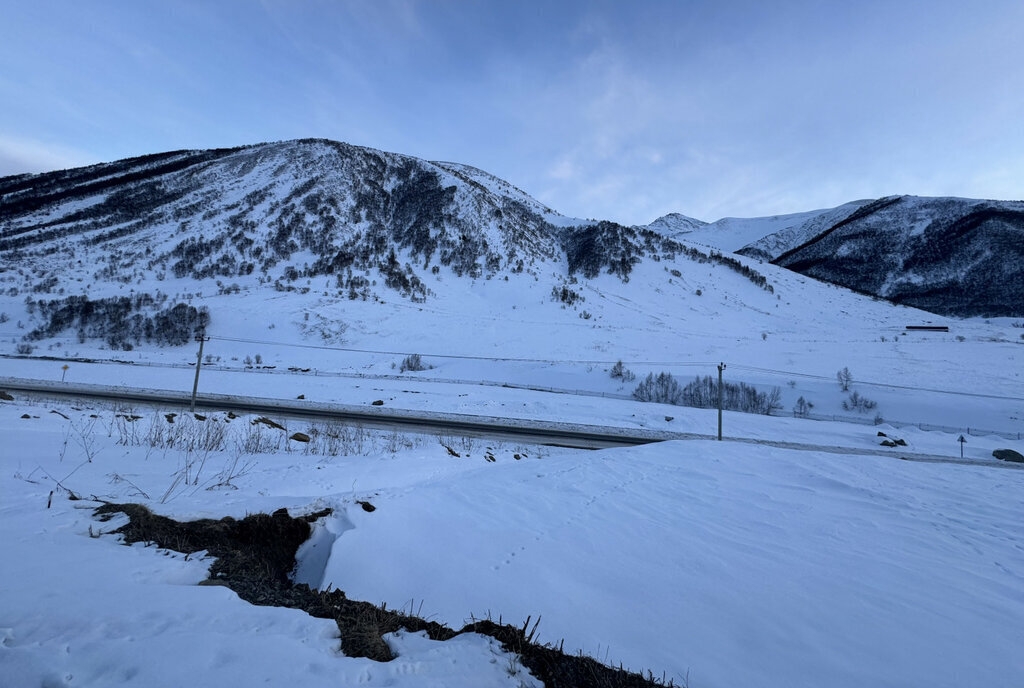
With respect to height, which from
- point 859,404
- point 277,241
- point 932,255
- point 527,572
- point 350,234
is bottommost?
point 527,572

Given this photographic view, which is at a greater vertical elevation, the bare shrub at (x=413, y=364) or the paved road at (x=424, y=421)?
the bare shrub at (x=413, y=364)

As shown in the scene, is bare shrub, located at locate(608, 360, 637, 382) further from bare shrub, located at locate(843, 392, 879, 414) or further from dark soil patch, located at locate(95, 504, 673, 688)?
dark soil patch, located at locate(95, 504, 673, 688)

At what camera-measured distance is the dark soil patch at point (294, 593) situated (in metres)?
2.78

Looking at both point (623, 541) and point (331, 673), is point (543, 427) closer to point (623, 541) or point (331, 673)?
point (623, 541)

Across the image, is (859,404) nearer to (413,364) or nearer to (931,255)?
(413,364)

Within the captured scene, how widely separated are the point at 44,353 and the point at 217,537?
59556 millimetres

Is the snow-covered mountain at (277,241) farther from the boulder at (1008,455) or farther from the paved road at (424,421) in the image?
the boulder at (1008,455)

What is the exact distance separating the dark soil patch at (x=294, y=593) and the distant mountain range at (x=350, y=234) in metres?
60.8

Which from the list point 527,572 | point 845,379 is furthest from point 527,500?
point 845,379

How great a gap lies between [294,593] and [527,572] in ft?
Answer: 8.44

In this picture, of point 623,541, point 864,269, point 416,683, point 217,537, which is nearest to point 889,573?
point 623,541

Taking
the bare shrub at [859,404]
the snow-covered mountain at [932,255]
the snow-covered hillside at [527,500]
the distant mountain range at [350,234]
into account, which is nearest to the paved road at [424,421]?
the snow-covered hillside at [527,500]

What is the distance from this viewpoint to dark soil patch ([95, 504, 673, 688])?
9.11 feet

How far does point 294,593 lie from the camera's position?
11.5ft
